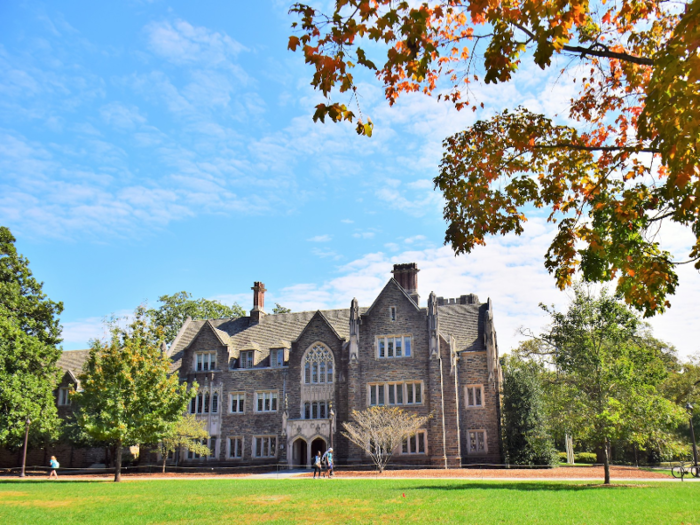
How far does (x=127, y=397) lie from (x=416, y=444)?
17793 mm

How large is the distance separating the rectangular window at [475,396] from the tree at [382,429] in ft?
11.9

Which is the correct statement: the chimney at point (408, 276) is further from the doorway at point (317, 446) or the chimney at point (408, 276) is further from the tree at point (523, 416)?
the doorway at point (317, 446)

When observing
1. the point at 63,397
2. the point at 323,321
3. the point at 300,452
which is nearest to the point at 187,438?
the point at 300,452

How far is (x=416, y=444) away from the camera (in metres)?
36.5

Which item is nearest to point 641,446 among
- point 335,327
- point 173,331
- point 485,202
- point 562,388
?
point 562,388

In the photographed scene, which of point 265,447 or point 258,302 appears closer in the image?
point 265,447

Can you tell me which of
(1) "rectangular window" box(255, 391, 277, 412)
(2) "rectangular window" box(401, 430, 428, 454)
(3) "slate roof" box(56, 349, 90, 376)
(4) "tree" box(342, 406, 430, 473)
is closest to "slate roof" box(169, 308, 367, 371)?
(1) "rectangular window" box(255, 391, 277, 412)

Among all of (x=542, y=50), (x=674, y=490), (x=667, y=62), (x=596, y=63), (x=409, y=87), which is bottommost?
(x=674, y=490)

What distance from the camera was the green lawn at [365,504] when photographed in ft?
42.8

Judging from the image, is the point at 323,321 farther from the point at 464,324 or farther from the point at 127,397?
the point at 127,397

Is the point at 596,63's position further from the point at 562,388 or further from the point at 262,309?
the point at 262,309

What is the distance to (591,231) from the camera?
9.50 meters

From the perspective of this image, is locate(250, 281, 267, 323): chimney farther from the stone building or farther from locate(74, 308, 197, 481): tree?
locate(74, 308, 197, 481): tree

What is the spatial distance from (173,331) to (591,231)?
57.6 metres
